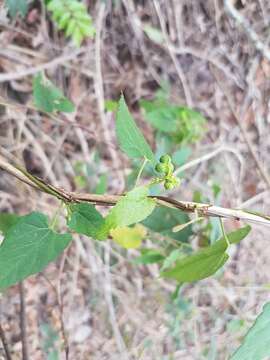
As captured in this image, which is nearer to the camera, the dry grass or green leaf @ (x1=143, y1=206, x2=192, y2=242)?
green leaf @ (x1=143, y1=206, x2=192, y2=242)

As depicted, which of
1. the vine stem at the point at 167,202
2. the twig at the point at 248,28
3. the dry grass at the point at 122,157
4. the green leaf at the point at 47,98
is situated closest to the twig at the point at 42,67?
the dry grass at the point at 122,157

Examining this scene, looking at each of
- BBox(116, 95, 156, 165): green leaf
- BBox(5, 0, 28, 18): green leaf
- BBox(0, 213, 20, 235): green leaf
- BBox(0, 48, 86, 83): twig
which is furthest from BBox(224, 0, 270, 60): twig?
BBox(116, 95, 156, 165): green leaf

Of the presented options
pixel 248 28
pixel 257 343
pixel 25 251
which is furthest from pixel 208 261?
pixel 248 28

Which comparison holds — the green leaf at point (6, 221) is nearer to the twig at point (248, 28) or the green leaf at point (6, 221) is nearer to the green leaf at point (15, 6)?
the green leaf at point (15, 6)

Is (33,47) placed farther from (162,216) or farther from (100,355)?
(100,355)

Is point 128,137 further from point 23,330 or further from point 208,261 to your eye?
point 23,330

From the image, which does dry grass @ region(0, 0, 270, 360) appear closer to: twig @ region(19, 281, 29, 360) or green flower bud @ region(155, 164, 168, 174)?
twig @ region(19, 281, 29, 360)
